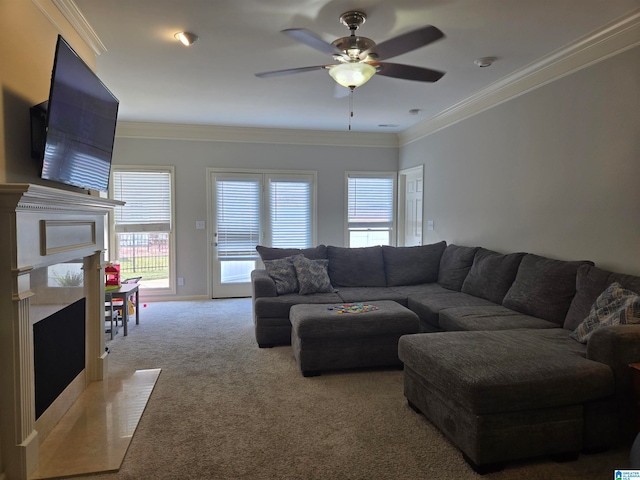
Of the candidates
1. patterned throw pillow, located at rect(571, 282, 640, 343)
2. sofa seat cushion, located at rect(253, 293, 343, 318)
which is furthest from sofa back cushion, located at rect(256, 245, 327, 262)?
patterned throw pillow, located at rect(571, 282, 640, 343)

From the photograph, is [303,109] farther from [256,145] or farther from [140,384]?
[140,384]

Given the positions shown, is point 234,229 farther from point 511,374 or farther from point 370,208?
point 511,374

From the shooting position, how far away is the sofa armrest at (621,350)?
2.10m

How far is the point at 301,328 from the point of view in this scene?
3.23 m

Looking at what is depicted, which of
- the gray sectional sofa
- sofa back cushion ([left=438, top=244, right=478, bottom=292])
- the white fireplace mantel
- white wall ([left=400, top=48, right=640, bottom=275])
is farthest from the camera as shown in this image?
sofa back cushion ([left=438, top=244, right=478, bottom=292])

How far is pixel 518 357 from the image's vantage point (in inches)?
86.2

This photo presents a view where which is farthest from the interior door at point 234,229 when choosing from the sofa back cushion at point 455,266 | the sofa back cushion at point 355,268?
the sofa back cushion at point 455,266

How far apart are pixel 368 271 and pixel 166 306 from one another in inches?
115

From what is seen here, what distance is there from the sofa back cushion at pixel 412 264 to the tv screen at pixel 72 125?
324cm

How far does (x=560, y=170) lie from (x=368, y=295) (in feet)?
6.97

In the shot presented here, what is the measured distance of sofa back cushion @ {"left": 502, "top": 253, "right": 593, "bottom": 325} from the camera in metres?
3.08

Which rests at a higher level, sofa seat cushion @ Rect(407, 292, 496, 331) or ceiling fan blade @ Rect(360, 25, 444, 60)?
ceiling fan blade @ Rect(360, 25, 444, 60)

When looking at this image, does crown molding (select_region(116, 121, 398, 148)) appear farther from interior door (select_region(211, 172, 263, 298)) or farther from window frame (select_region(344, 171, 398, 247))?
interior door (select_region(211, 172, 263, 298))

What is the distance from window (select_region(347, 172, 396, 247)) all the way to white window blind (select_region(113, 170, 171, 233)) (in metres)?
2.86
